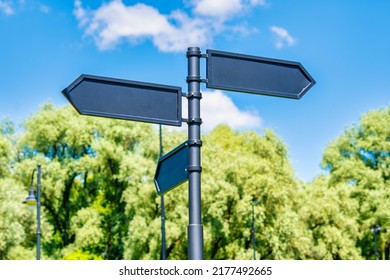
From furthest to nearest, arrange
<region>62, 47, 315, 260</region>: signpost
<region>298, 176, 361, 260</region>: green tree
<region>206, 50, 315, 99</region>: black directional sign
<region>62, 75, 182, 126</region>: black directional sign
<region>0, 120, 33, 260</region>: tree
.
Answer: <region>298, 176, 361, 260</region>: green tree
<region>0, 120, 33, 260</region>: tree
<region>206, 50, 315, 99</region>: black directional sign
<region>62, 75, 182, 126</region>: black directional sign
<region>62, 47, 315, 260</region>: signpost

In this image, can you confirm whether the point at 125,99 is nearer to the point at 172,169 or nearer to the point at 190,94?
the point at 190,94

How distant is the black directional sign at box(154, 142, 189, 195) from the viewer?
3994 millimetres

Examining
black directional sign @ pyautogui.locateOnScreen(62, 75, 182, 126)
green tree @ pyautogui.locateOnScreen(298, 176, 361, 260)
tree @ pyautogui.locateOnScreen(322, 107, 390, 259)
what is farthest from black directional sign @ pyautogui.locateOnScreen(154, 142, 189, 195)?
tree @ pyautogui.locateOnScreen(322, 107, 390, 259)

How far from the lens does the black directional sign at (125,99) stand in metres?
3.97

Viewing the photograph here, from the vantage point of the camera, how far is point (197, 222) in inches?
145

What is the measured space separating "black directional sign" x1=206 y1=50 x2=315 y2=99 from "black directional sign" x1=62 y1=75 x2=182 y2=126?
297 millimetres

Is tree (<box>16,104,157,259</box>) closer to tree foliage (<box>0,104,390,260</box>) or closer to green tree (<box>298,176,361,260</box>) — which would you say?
tree foliage (<box>0,104,390,260</box>)

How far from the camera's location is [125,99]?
407cm

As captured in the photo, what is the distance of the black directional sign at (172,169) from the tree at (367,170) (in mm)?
34298

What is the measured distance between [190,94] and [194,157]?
0.40 meters

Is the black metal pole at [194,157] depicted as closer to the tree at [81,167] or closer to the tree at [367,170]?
the tree at [81,167]

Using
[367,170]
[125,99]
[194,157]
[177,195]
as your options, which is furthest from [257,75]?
[367,170]
